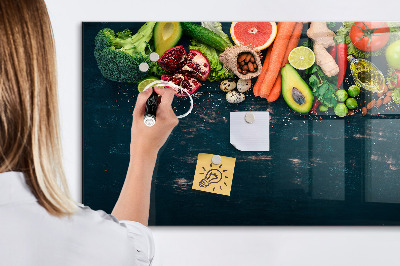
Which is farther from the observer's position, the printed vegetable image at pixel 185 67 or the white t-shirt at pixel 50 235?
the printed vegetable image at pixel 185 67

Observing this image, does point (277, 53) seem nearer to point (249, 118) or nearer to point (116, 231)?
point (249, 118)

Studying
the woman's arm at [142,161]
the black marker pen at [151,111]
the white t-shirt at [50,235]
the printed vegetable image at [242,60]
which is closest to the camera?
the white t-shirt at [50,235]

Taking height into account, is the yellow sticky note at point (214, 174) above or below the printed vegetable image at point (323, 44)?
below

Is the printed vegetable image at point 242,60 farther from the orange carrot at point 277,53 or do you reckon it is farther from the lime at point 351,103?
the lime at point 351,103

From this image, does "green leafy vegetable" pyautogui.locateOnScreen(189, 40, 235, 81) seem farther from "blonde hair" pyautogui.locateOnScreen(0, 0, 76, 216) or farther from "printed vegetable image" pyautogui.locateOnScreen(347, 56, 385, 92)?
"blonde hair" pyautogui.locateOnScreen(0, 0, 76, 216)

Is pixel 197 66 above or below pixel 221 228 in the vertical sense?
above

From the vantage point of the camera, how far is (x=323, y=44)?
1295mm

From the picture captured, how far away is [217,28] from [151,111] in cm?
53

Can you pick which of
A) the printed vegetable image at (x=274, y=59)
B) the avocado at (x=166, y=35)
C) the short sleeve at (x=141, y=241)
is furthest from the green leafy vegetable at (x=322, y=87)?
the short sleeve at (x=141, y=241)

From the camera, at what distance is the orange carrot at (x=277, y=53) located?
1.29m

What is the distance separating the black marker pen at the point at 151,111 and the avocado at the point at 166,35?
42 cm

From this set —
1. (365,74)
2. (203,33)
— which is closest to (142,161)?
(203,33)

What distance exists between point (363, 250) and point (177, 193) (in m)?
0.66

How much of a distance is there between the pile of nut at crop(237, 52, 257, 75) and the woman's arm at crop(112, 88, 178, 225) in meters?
0.41
